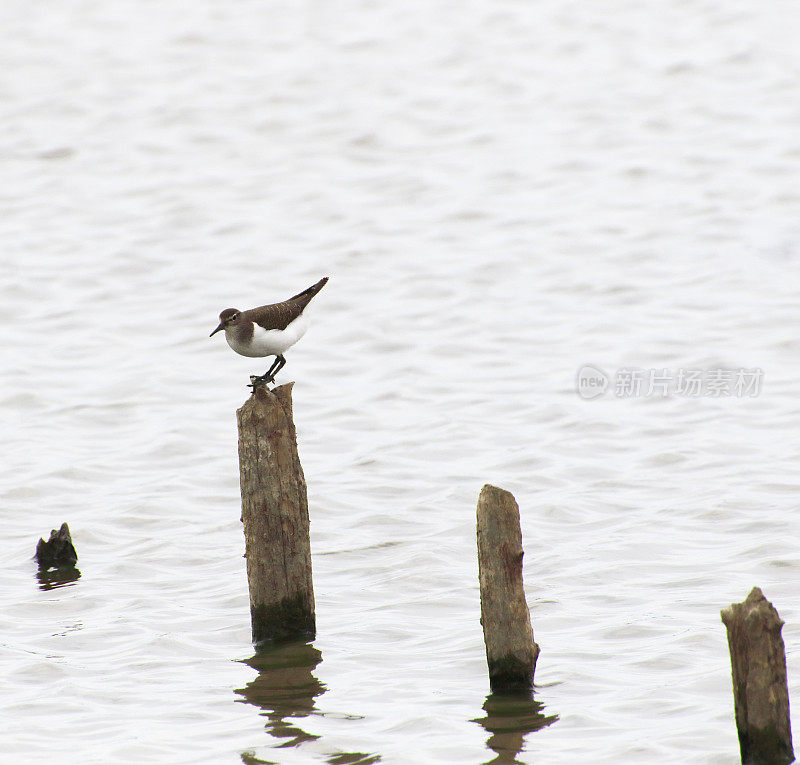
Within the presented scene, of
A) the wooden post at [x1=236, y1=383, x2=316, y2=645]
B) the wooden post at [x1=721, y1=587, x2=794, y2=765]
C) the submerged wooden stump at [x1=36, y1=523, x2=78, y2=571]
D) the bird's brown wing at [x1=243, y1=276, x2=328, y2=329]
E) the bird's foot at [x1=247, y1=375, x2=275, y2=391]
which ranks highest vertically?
the bird's brown wing at [x1=243, y1=276, x2=328, y2=329]

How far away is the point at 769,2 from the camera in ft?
131

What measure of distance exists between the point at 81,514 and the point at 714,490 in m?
6.96

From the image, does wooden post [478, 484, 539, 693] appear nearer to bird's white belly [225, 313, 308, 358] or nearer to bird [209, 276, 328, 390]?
bird [209, 276, 328, 390]

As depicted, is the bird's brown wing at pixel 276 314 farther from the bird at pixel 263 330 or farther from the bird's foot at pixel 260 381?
the bird's foot at pixel 260 381

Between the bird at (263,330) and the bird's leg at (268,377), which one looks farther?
the bird at (263,330)

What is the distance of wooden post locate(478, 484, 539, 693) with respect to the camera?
8.95 m

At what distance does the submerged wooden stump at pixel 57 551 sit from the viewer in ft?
41.8

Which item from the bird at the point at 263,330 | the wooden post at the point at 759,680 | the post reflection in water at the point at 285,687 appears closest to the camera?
the wooden post at the point at 759,680

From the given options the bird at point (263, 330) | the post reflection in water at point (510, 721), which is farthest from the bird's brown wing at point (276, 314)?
the post reflection in water at point (510, 721)

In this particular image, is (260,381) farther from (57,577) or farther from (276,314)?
(57,577)

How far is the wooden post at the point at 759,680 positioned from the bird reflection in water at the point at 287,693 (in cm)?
246

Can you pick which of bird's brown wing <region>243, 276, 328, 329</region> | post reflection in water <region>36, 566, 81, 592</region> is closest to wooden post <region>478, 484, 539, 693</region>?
bird's brown wing <region>243, 276, 328, 329</region>

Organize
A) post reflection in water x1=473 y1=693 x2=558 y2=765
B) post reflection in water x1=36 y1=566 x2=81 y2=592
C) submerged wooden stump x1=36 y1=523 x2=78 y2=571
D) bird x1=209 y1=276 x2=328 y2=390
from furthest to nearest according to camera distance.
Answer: submerged wooden stump x1=36 y1=523 x2=78 y2=571
post reflection in water x1=36 y1=566 x2=81 y2=592
bird x1=209 y1=276 x2=328 y2=390
post reflection in water x1=473 y1=693 x2=558 y2=765

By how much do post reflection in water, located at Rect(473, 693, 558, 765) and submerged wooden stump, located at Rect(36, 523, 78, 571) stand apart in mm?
5034
